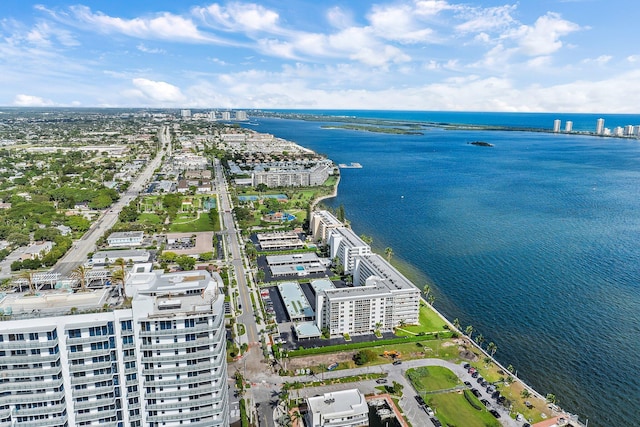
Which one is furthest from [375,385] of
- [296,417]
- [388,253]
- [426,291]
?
[388,253]

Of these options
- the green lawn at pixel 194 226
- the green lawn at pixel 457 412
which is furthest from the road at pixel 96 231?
the green lawn at pixel 457 412

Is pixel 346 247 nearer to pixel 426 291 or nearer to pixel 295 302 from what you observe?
pixel 426 291

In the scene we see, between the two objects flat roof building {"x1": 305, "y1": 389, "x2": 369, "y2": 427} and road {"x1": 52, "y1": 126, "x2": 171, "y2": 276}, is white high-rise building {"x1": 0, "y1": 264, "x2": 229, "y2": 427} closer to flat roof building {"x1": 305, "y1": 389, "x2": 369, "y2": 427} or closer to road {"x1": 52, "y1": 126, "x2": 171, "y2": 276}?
flat roof building {"x1": 305, "y1": 389, "x2": 369, "y2": 427}

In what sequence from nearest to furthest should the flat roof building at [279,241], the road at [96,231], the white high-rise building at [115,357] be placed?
the white high-rise building at [115,357] → the road at [96,231] → the flat roof building at [279,241]

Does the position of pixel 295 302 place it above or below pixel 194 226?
below

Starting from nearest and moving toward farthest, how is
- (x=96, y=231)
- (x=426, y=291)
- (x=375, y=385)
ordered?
1. (x=375, y=385)
2. (x=426, y=291)
3. (x=96, y=231)

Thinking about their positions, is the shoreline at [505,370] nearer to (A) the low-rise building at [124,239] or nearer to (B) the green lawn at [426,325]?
(B) the green lawn at [426,325]
